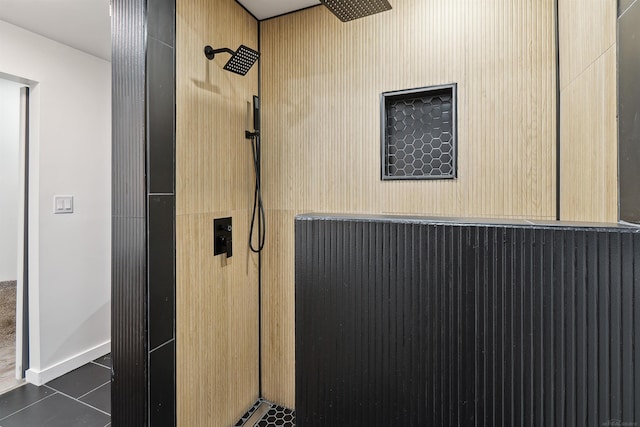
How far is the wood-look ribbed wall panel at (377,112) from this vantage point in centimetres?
141

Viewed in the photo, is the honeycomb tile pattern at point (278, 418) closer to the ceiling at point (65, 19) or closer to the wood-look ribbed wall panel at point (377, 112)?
the wood-look ribbed wall panel at point (377, 112)

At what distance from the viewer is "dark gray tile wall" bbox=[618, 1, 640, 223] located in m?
0.65

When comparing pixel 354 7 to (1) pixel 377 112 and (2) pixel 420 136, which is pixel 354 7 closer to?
(1) pixel 377 112

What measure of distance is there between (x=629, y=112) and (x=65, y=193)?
3.13 meters

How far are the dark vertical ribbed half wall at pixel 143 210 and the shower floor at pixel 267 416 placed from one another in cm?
59

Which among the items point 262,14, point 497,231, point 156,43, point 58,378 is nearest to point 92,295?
point 58,378

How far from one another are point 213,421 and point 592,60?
217 cm

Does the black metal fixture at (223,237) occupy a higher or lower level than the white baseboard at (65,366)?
higher

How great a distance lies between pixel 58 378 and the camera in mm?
2357

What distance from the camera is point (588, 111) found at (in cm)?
96

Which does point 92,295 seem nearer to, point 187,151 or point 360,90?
point 187,151

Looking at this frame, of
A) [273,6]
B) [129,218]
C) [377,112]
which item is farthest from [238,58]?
[129,218]

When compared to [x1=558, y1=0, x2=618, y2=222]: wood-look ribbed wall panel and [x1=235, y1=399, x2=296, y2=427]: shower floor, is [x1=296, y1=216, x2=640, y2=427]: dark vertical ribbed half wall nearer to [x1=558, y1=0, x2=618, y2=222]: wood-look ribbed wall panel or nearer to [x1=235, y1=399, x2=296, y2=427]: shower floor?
[x1=558, y1=0, x2=618, y2=222]: wood-look ribbed wall panel

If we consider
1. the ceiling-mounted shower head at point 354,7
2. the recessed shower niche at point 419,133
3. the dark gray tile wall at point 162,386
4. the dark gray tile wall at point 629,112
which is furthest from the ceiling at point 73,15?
the dark gray tile wall at point 162,386
